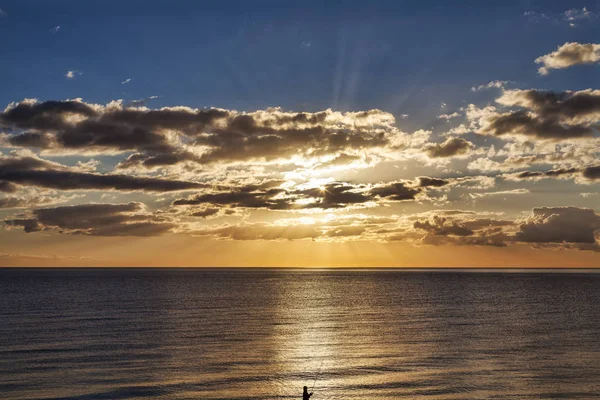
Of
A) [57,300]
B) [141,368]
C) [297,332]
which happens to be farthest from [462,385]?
[57,300]

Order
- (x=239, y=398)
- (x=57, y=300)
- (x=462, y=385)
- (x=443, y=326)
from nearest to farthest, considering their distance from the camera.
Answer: (x=239, y=398) → (x=462, y=385) → (x=443, y=326) → (x=57, y=300)

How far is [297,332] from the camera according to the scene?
247ft

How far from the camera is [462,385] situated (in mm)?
44500

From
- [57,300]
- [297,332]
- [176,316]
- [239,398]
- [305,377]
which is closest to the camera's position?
[239,398]

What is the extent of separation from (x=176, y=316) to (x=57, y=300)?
1832 inches

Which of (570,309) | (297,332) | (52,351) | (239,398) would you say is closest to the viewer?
(239,398)

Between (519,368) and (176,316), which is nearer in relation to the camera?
(519,368)

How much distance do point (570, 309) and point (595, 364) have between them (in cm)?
6199

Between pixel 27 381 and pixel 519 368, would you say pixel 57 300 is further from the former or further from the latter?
pixel 519 368

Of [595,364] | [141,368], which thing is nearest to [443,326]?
[595,364]

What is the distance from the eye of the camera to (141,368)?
50750mm

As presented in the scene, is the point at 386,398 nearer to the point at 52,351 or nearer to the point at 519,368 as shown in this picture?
the point at 519,368

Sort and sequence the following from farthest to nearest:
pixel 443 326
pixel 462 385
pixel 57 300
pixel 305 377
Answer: pixel 57 300 → pixel 443 326 → pixel 305 377 → pixel 462 385

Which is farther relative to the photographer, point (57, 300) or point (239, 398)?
point (57, 300)
